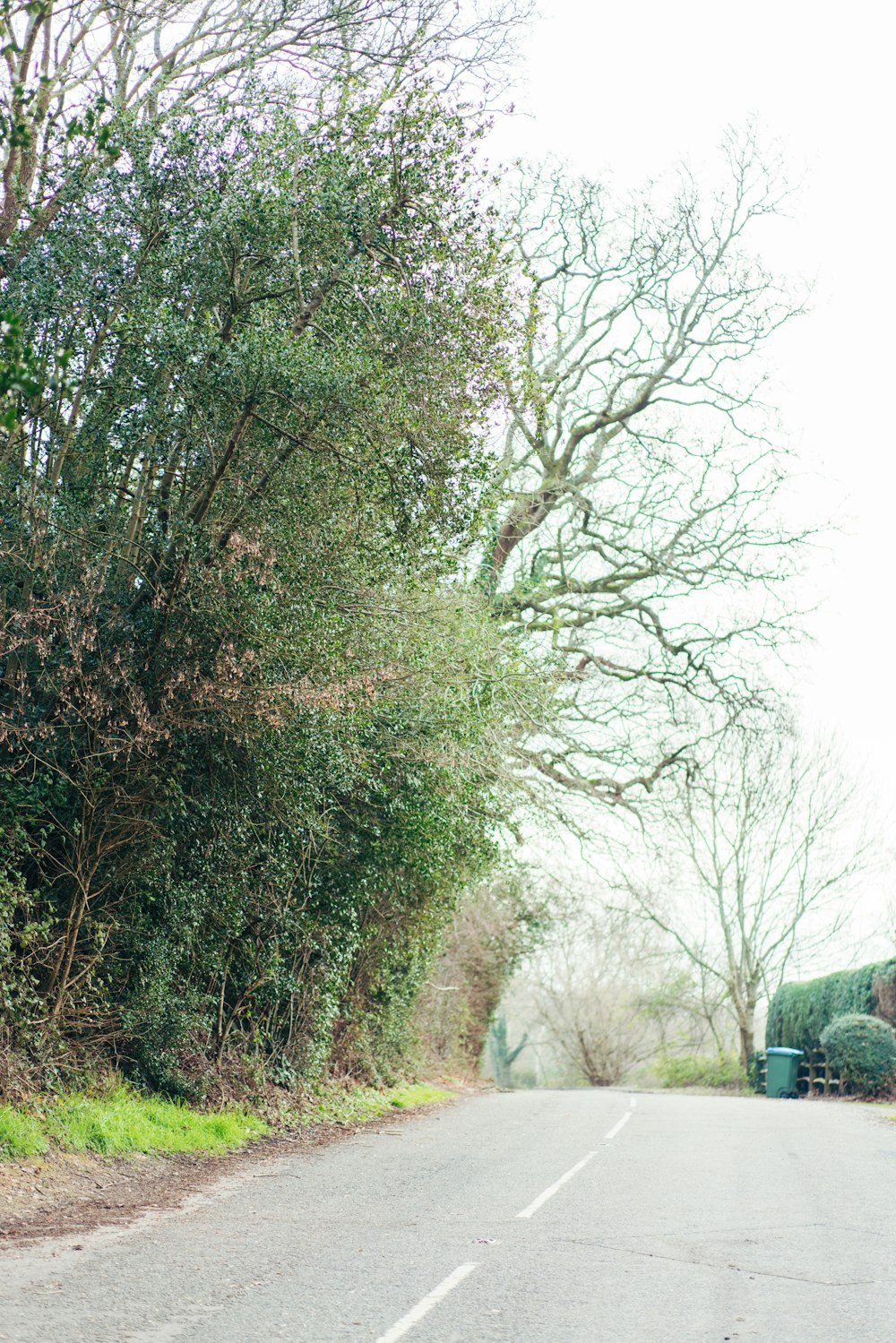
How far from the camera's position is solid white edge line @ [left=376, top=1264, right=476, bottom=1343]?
5115mm

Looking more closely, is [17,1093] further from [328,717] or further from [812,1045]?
[812,1045]

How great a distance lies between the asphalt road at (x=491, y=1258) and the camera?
5.32 m

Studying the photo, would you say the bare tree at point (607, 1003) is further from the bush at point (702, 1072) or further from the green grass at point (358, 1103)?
the green grass at point (358, 1103)

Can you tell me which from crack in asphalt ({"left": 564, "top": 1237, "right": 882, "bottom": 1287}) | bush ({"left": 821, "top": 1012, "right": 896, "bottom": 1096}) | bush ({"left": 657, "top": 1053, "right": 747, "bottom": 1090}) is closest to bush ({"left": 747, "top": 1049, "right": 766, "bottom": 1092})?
bush ({"left": 657, "top": 1053, "right": 747, "bottom": 1090})

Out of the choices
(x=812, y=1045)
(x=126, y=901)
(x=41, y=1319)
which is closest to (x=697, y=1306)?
(x=41, y=1319)

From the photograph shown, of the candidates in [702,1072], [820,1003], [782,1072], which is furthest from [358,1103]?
[702,1072]

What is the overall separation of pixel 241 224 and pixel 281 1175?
332 inches

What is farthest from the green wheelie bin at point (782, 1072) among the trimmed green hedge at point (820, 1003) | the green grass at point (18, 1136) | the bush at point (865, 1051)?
the green grass at point (18, 1136)

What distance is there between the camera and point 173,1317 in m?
5.34

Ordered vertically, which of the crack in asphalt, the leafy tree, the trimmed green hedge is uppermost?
the leafy tree

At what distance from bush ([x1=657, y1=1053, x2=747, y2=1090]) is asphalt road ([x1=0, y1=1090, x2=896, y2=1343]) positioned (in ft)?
88.1

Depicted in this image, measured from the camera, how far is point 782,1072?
1173 inches

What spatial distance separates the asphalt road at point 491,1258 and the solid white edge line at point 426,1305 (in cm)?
2

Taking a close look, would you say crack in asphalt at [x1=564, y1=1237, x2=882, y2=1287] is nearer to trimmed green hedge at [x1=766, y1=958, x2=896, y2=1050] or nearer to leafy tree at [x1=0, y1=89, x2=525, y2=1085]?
leafy tree at [x1=0, y1=89, x2=525, y2=1085]
